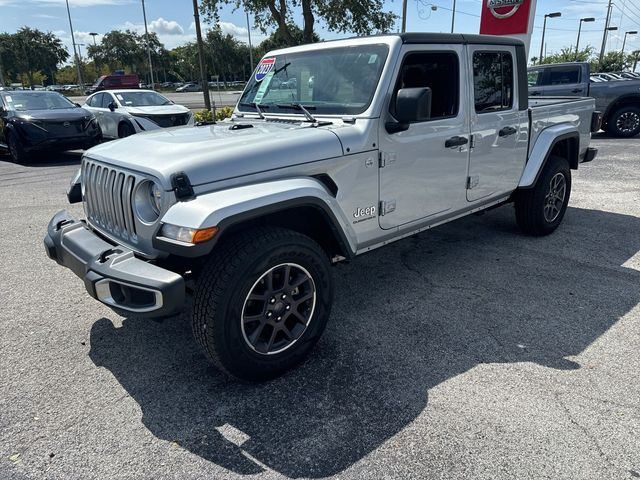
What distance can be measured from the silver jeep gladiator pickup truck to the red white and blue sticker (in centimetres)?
2

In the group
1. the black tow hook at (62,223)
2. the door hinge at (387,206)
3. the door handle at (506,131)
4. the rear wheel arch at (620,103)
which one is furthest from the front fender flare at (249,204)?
the rear wheel arch at (620,103)

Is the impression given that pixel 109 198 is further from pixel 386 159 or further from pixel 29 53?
pixel 29 53

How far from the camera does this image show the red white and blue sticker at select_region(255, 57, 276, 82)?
412 centimetres

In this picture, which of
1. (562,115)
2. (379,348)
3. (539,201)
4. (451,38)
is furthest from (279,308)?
(562,115)

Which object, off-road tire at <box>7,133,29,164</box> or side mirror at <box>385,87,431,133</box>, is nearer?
side mirror at <box>385,87,431,133</box>

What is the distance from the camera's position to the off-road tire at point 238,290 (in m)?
2.51

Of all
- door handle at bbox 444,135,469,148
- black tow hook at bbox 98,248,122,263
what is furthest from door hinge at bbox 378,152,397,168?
black tow hook at bbox 98,248,122,263

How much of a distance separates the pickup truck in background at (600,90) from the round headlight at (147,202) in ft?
37.9

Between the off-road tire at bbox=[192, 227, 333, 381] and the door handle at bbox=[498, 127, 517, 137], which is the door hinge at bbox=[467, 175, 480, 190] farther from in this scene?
the off-road tire at bbox=[192, 227, 333, 381]

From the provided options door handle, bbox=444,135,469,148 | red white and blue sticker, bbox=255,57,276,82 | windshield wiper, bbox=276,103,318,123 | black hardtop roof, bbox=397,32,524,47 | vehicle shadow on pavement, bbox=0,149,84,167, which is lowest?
vehicle shadow on pavement, bbox=0,149,84,167

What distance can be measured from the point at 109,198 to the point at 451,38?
280 cm

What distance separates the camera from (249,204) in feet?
8.26

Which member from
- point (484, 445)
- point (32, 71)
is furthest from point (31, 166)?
point (32, 71)

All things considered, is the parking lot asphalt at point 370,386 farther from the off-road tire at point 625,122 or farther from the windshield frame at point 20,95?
the off-road tire at point 625,122
